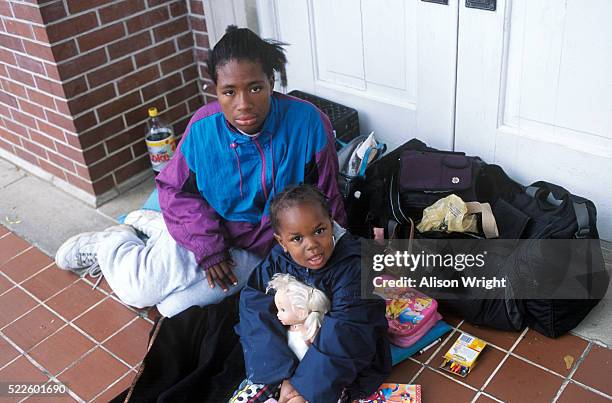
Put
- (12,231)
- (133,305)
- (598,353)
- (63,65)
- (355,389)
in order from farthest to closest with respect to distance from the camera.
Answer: (12,231)
(63,65)
(133,305)
(598,353)
(355,389)

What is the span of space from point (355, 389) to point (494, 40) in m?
1.35

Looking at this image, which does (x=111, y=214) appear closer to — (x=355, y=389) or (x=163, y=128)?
(x=163, y=128)

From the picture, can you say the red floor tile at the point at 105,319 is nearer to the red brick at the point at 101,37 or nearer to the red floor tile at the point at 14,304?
the red floor tile at the point at 14,304

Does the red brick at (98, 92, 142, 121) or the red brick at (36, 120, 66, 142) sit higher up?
the red brick at (98, 92, 142, 121)

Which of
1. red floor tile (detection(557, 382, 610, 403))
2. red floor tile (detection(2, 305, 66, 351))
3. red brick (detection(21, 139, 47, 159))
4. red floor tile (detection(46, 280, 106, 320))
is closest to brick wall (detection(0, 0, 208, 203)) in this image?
red brick (detection(21, 139, 47, 159))

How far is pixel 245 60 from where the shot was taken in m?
2.19

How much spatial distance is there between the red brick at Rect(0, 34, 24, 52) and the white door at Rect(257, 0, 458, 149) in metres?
1.07

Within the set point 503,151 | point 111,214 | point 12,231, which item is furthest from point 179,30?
point 503,151

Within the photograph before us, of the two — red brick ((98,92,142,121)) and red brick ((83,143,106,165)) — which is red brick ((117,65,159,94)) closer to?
red brick ((98,92,142,121))

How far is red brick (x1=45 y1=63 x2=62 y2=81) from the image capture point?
116 inches

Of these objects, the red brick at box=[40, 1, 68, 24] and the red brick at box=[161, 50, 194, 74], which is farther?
the red brick at box=[161, 50, 194, 74]

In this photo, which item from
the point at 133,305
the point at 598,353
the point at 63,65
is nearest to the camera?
the point at 598,353

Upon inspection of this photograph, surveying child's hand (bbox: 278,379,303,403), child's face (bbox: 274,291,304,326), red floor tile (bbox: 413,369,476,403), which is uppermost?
child's face (bbox: 274,291,304,326)

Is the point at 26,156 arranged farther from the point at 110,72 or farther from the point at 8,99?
the point at 110,72
